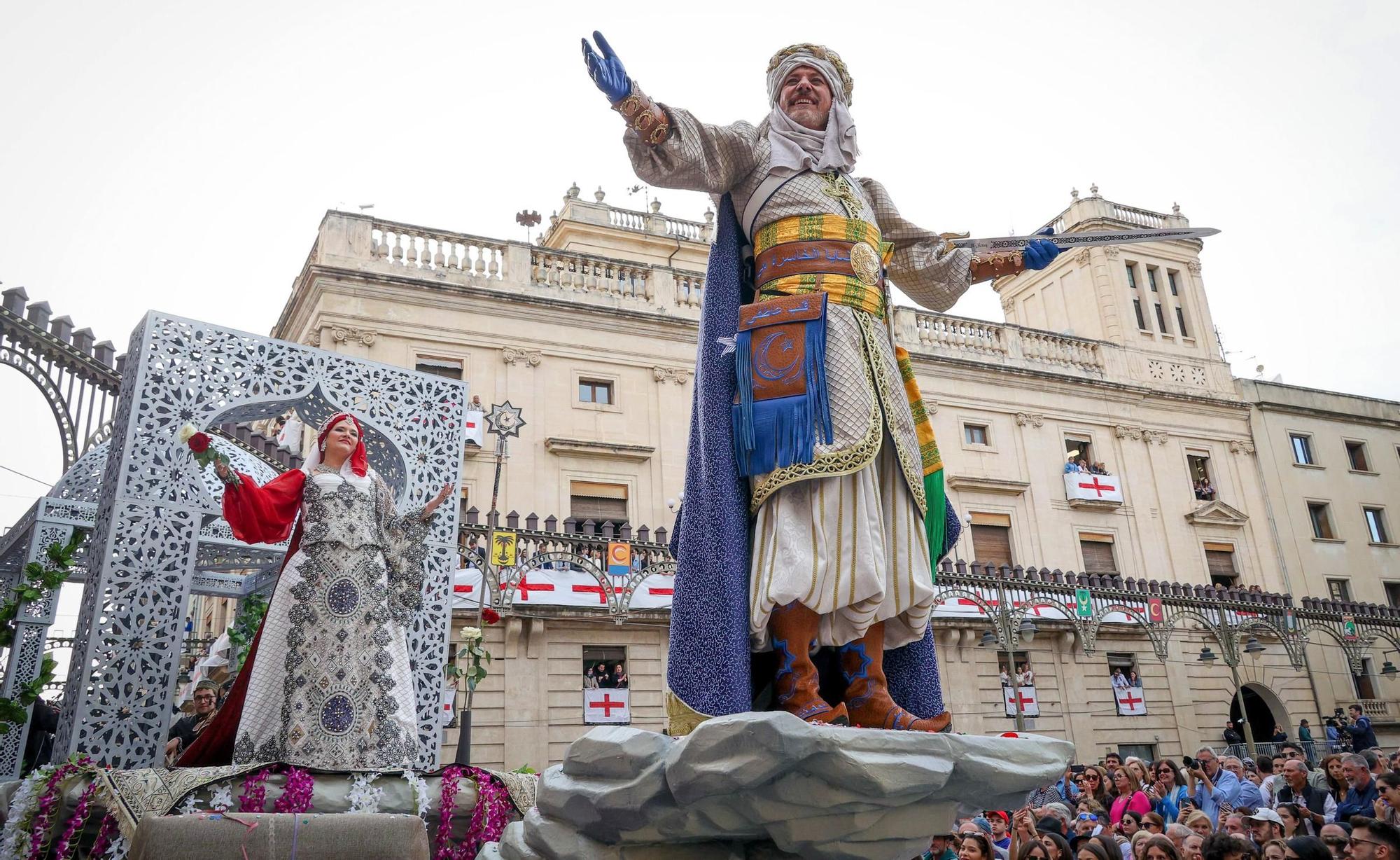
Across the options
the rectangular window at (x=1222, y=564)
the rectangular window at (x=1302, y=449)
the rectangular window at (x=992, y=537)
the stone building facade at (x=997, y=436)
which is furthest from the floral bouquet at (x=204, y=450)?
the rectangular window at (x=1302, y=449)

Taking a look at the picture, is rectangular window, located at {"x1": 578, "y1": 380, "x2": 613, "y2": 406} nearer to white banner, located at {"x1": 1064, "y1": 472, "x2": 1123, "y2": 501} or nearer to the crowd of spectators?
white banner, located at {"x1": 1064, "y1": 472, "x2": 1123, "y2": 501}

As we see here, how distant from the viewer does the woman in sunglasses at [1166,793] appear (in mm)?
8273

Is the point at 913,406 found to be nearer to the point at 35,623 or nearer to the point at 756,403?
the point at 756,403

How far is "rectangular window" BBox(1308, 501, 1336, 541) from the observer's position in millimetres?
27172

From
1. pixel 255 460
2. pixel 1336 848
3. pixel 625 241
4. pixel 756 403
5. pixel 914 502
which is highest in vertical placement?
pixel 625 241

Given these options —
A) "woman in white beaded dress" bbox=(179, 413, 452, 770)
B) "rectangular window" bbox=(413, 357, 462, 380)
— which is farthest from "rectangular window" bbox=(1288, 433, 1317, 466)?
"woman in white beaded dress" bbox=(179, 413, 452, 770)

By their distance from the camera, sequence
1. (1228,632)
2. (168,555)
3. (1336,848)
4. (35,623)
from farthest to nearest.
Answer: (1228,632) < (35,623) < (168,555) < (1336,848)

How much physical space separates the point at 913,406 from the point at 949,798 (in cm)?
162

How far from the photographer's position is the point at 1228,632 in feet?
70.3

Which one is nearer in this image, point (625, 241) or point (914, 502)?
point (914, 502)

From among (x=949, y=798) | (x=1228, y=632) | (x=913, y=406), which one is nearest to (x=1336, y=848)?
(x=913, y=406)

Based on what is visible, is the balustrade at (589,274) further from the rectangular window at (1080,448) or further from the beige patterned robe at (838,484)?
the beige patterned robe at (838,484)

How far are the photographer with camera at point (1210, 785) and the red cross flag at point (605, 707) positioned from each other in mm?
10334

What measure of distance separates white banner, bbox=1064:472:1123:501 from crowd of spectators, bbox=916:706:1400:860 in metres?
14.5
